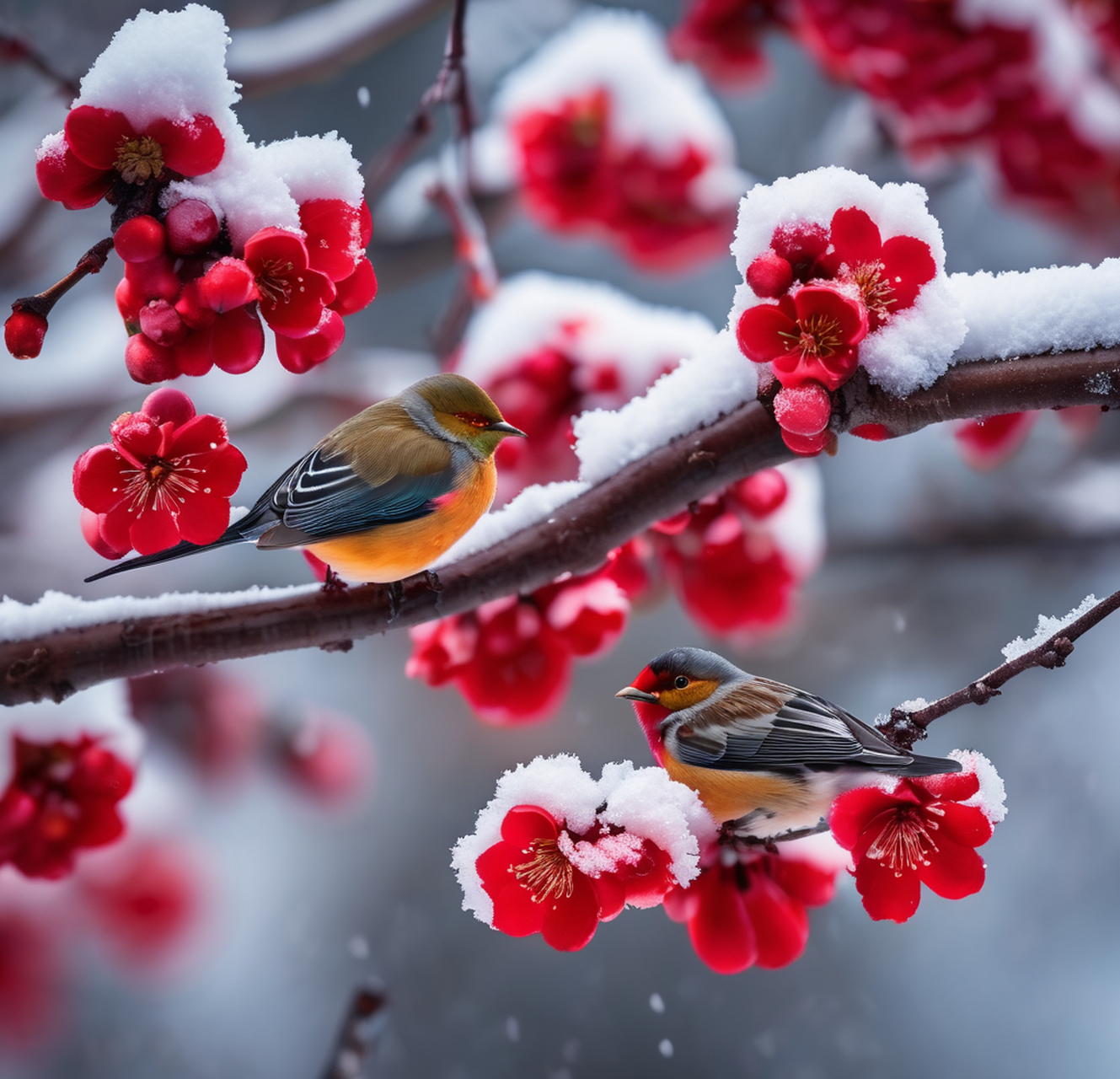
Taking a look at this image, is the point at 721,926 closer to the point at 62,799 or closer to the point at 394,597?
the point at 394,597

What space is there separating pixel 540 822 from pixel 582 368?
51 cm

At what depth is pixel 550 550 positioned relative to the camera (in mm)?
502

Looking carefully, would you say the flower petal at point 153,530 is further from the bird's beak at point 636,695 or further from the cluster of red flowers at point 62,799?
the cluster of red flowers at point 62,799

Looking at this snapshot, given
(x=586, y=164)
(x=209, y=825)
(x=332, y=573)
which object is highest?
(x=332, y=573)

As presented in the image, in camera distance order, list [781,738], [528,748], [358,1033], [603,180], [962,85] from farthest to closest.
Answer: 1. [528,748]
2. [603,180]
3. [962,85]
4. [358,1033]
5. [781,738]

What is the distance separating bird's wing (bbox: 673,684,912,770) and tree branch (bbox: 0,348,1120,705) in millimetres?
119

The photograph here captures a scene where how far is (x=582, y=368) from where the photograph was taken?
0.80 meters

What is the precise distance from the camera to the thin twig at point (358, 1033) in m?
0.67

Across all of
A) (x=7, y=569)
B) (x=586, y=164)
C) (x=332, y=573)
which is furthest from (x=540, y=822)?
(x=7, y=569)

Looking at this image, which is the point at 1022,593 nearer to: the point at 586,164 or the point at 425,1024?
the point at 586,164

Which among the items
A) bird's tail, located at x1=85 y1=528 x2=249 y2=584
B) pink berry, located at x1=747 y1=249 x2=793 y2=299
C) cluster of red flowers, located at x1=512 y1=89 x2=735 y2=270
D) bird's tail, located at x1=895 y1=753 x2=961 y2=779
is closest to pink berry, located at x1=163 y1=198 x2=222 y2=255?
bird's tail, located at x1=85 y1=528 x2=249 y2=584

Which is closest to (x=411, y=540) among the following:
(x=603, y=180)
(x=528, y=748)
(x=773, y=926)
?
(x=773, y=926)

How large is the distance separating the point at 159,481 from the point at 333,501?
0.35 ft

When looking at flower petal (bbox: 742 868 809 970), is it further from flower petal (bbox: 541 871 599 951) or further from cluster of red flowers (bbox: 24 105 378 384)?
cluster of red flowers (bbox: 24 105 378 384)
